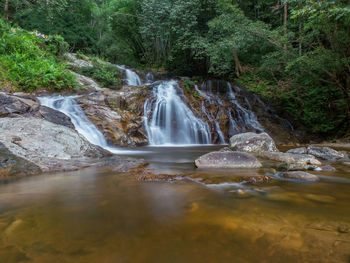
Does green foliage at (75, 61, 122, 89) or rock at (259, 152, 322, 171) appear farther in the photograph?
green foliage at (75, 61, 122, 89)

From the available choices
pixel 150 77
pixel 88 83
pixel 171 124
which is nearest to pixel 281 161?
pixel 171 124

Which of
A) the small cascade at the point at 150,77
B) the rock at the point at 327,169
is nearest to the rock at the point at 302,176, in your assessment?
the rock at the point at 327,169

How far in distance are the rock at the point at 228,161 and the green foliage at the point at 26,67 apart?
9027 millimetres

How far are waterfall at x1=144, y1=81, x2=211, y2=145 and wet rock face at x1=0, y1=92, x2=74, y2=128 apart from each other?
11.9 ft

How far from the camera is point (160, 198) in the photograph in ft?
7.95

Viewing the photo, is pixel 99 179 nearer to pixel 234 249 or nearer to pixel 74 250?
pixel 74 250

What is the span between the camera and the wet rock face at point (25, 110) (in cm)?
594

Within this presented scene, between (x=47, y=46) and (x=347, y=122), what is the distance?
1784 cm

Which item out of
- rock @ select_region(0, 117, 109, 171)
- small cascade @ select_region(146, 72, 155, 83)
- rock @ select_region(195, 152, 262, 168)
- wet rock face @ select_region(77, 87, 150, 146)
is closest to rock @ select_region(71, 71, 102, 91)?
wet rock face @ select_region(77, 87, 150, 146)

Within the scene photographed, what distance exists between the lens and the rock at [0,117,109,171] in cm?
387

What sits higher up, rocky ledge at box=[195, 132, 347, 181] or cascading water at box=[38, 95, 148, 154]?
cascading water at box=[38, 95, 148, 154]

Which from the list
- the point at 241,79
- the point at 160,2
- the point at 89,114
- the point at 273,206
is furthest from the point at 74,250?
the point at 160,2

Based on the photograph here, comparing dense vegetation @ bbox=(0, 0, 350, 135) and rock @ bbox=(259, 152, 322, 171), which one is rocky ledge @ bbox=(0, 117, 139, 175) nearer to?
rock @ bbox=(259, 152, 322, 171)

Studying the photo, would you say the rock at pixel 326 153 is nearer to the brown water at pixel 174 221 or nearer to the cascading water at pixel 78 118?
the brown water at pixel 174 221
